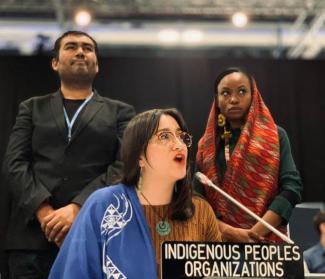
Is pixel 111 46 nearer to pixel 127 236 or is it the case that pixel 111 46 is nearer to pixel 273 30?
pixel 273 30

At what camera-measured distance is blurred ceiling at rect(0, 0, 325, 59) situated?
18.5 feet

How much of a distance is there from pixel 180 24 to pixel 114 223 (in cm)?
487

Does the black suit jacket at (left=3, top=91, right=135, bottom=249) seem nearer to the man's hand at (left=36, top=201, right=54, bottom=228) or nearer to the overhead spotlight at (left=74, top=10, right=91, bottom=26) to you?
the man's hand at (left=36, top=201, right=54, bottom=228)

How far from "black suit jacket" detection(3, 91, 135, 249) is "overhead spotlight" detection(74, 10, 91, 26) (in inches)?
131

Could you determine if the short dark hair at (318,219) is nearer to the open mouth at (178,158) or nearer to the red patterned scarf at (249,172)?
the red patterned scarf at (249,172)

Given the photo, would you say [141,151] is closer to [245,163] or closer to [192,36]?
[245,163]

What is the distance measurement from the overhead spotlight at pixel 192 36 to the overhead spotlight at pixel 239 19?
0.61 meters

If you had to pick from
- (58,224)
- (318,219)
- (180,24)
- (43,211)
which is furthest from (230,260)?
(180,24)

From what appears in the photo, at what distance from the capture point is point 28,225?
2.27 meters

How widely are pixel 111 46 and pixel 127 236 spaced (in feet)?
17.2

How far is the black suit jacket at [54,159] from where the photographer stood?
2.26 meters

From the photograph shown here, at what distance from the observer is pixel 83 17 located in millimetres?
5664

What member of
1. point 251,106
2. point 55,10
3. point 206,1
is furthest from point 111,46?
point 251,106

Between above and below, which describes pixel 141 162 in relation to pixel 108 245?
above
